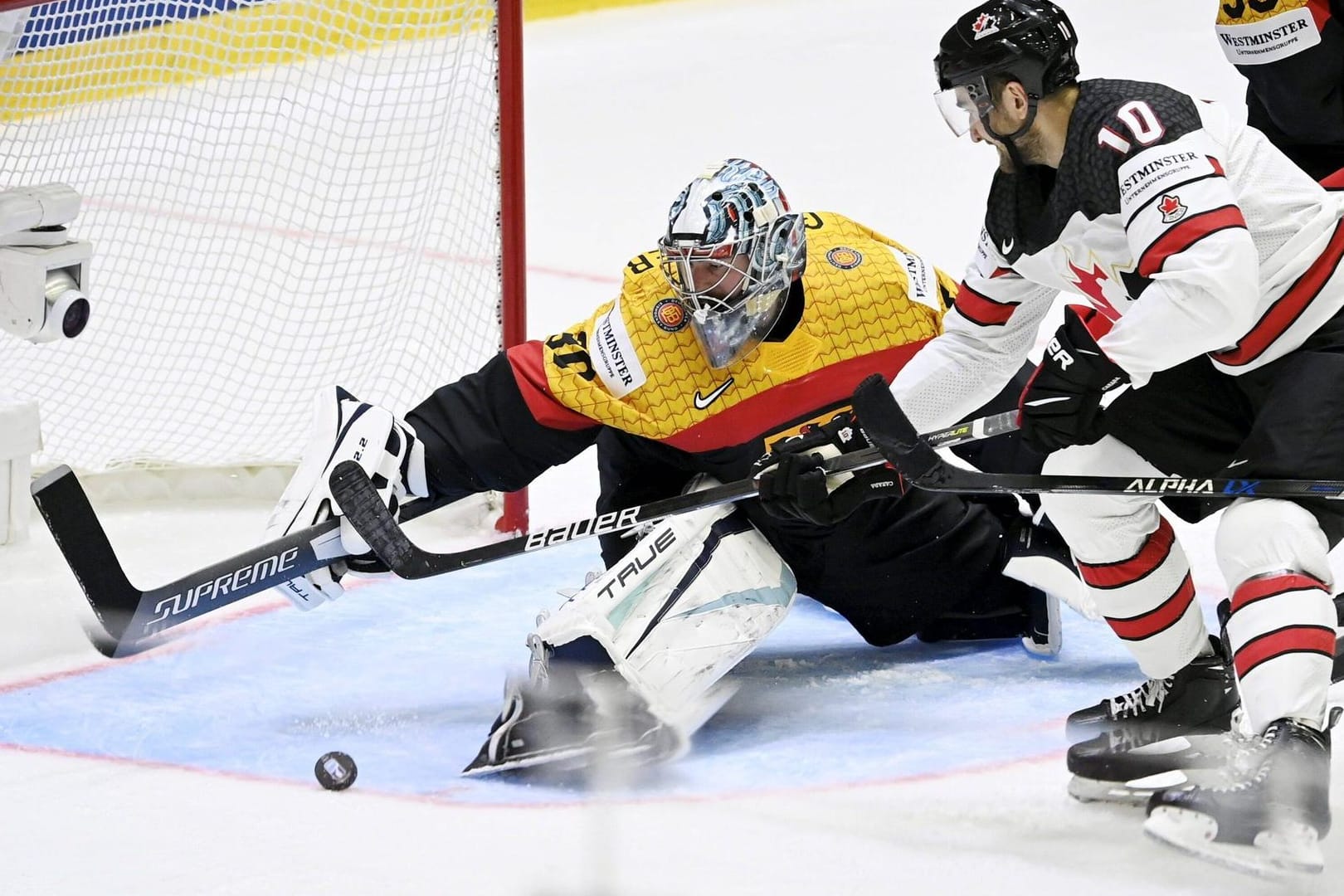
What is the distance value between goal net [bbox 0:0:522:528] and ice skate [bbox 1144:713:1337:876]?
2.01m

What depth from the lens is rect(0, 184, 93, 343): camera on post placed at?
2.87m

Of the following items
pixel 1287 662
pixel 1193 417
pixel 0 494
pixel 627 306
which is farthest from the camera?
pixel 0 494

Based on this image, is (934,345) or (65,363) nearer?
(934,345)

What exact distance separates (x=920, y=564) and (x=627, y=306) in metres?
0.64

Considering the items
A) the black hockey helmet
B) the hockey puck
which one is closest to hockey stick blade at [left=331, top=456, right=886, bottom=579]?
the hockey puck

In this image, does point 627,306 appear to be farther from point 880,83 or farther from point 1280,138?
point 880,83

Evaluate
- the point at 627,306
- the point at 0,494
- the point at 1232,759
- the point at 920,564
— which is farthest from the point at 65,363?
the point at 1232,759

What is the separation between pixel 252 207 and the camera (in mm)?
4820

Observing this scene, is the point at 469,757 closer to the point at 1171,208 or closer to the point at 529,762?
the point at 529,762

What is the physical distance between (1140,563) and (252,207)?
10.9 feet

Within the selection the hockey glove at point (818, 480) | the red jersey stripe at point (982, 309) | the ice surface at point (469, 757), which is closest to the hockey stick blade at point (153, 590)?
the ice surface at point (469, 757)

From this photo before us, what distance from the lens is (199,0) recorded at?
15.6 feet

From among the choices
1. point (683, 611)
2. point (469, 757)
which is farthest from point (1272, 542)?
point (469, 757)

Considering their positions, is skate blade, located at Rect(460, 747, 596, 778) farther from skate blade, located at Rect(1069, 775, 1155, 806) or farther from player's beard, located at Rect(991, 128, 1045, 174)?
player's beard, located at Rect(991, 128, 1045, 174)
